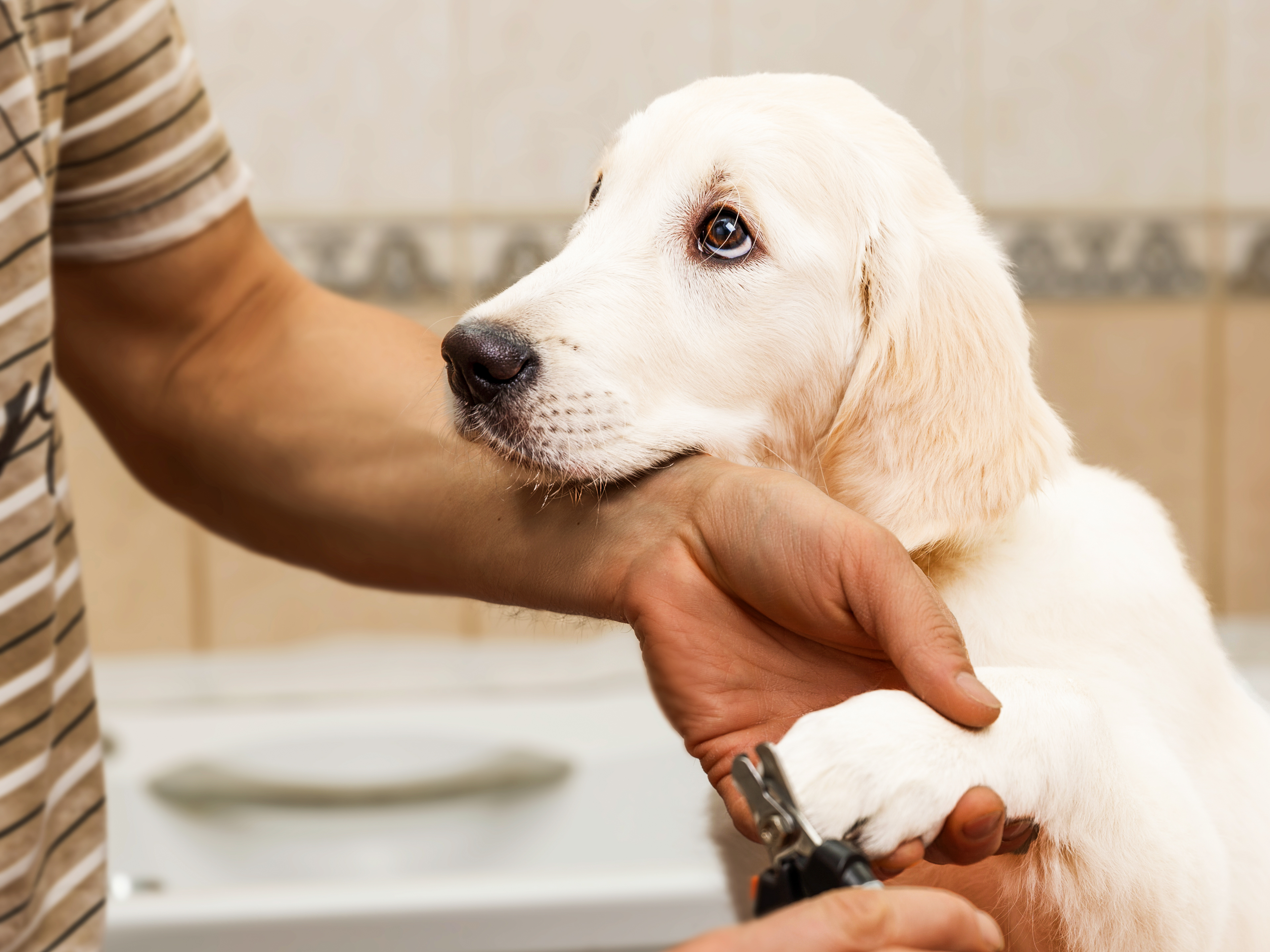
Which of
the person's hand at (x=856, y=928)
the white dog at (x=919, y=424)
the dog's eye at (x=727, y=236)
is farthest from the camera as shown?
the dog's eye at (x=727, y=236)

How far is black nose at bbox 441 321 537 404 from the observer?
69 cm

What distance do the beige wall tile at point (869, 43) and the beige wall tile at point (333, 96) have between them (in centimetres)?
60

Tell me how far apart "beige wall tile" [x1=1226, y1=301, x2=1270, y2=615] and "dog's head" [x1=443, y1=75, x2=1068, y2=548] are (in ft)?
5.59

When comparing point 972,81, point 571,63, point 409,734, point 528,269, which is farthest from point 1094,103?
point 409,734

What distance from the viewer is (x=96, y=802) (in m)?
0.82

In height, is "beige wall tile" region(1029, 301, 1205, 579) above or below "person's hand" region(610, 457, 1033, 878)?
below

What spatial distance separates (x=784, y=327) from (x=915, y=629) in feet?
1.05

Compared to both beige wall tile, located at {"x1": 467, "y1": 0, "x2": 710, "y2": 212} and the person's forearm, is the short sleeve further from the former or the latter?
beige wall tile, located at {"x1": 467, "y1": 0, "x2": 710, "y2": 212}

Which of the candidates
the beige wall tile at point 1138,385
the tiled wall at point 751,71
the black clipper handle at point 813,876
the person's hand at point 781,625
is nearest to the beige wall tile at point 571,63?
the tiled wall at point 751,71

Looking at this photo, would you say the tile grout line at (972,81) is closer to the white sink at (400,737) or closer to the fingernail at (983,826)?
the white sink at (400,737)

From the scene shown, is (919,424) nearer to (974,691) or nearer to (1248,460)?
(974,691)

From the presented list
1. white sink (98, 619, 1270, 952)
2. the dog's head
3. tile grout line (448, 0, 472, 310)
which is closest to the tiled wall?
tile grout line (448, 0, 472, 310)

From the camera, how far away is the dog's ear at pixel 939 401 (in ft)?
2.34

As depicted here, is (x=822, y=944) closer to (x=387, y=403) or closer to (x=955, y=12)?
(x=387, y=403)
